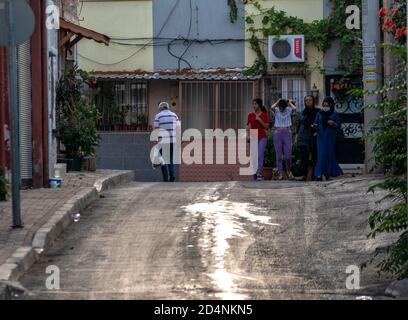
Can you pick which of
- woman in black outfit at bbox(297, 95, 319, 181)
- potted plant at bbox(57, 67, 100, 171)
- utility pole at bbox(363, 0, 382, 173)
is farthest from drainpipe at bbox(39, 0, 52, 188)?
utility pole at bbox(363, 0, 382, 173)

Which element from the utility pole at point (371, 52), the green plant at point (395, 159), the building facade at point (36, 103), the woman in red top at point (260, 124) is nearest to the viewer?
the green plant at point (395, 159)

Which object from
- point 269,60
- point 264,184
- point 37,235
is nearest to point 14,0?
point 37,235

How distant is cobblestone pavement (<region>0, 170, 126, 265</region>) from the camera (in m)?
9.99

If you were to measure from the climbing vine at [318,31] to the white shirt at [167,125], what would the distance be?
5085mm

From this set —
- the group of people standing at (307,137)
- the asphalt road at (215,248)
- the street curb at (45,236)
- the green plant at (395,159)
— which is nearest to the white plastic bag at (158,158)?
the group of people standing at (307,137)

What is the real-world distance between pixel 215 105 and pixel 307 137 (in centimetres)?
614

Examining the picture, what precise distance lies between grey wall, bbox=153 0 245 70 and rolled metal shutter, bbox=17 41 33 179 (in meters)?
10.1

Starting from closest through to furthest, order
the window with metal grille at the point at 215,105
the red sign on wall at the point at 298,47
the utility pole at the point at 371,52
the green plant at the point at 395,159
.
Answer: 1. the green plant at the point at 395,159
2. the utility pole at the point at 371,52
3. the red sign on wall at the point at 298,47
4. the window with metal grille at the point at 215,105

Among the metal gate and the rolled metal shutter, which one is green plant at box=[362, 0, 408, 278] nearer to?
the rolled metal shutter

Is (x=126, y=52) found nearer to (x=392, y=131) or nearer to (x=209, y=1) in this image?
(x=209, y=1)

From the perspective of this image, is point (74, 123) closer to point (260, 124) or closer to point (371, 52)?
point (260, 124)

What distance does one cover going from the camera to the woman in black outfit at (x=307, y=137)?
18172 mm

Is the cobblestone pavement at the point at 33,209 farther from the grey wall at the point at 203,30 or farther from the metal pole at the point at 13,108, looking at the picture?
the grey wall at the point at 203,30

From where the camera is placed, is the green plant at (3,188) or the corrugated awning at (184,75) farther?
the corrugated awning at (184,75)
